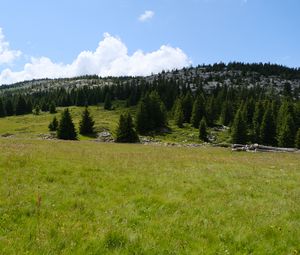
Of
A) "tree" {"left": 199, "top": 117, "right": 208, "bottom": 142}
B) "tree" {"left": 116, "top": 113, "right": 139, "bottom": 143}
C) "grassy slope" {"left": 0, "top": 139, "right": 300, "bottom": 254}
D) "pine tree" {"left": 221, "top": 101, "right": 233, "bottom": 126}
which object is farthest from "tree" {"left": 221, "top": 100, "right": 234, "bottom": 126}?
"grassy slope" {"left": 0, "top": 139, "right": 300, "bottom": 254}

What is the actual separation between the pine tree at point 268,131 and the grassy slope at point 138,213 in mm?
78402

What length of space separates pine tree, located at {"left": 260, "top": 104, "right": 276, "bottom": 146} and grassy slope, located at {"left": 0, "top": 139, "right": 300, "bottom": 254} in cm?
7840

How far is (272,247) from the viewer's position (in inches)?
375

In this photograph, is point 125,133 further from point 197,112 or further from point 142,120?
point 197,112

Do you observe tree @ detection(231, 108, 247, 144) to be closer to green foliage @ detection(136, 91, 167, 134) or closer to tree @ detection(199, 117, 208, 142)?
tree @ detection(199, 117, 208, 142)

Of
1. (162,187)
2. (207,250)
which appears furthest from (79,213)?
(162,187)

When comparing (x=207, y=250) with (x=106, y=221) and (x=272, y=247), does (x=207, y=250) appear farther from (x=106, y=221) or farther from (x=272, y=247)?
(x=106, y=221)

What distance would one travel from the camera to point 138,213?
11.5 metres

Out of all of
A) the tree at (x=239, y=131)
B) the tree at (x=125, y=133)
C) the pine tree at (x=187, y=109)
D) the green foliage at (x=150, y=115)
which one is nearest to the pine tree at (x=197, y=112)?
the pine tree at (x=187, y=109)

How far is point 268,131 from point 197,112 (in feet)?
85.0

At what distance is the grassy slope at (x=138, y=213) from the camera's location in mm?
9000

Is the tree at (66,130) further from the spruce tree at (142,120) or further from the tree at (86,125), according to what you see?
the spruce tree at (142,120)

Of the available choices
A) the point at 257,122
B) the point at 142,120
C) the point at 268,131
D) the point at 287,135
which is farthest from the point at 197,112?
the point at 287,135

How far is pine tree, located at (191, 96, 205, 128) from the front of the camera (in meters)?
110
